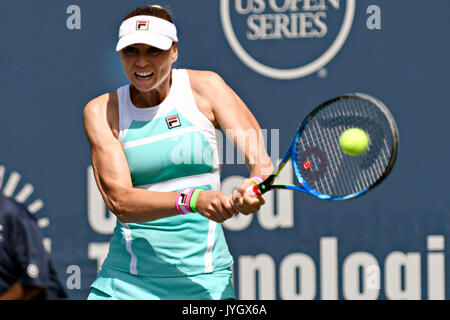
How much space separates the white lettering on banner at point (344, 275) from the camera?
4.13 metres

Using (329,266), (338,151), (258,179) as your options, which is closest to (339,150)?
(338,151)

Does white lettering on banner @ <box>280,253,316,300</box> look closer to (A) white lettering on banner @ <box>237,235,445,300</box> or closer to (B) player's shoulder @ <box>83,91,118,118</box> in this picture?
(A) white lettering on banner @ <box>237,235,445,300</box>

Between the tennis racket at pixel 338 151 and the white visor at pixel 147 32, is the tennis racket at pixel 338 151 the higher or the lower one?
the lower one

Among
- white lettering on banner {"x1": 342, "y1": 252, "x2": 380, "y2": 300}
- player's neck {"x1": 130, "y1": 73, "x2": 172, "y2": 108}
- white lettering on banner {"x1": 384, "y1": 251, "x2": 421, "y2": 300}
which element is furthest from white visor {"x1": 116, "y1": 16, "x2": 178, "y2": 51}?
white lettering on banner {"x1": 384, "y1": 251, "x2": 421, "y2": 300}

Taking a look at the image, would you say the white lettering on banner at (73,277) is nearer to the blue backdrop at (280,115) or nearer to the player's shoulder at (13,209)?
the blue backdrop at (280,115)

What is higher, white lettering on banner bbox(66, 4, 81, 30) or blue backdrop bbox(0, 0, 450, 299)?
white lettering on banner bbox(66, 4, 81, 30)

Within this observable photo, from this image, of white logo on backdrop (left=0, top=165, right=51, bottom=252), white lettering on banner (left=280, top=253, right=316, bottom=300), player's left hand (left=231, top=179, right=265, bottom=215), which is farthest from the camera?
white logo on backdrop (left=0, top=165, right=51, bottom=252)

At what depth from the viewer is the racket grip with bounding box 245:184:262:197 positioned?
8.48ft

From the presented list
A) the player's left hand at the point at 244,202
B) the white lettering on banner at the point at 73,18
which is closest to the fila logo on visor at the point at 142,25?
the player's left hand at the point at 244,202

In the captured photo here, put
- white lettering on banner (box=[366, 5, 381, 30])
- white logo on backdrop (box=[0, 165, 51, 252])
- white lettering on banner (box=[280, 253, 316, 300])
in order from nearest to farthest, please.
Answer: white lettering on banner (box=[366, 5, 381, 30])
white lettering on banner (box=[280, 253, 316, 300])
white logo on backdrop (box=[0, 165, 51, 252])

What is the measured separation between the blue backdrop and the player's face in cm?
133

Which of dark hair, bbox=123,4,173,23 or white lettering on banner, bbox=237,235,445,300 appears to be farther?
white lettering on banner, bbox=237,235,445,300

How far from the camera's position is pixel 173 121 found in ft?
9.42

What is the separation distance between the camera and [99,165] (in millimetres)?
2895
